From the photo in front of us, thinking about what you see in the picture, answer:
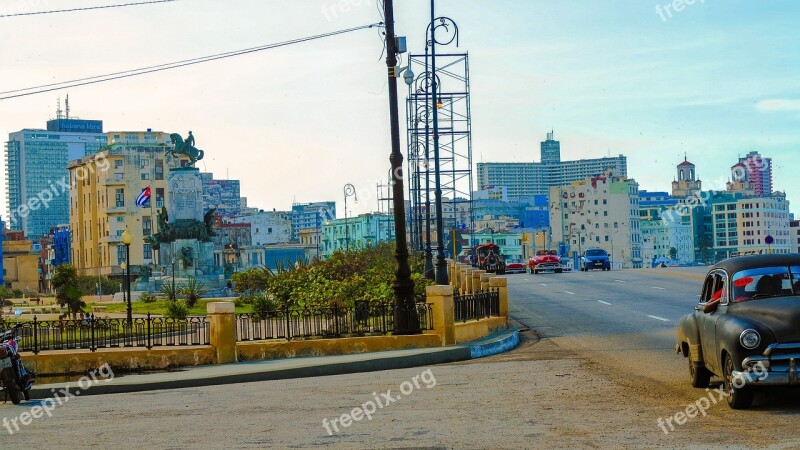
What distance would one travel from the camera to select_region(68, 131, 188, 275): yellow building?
147 metres

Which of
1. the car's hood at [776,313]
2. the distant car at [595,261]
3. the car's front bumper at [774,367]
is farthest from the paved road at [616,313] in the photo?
the distant car at [595,261]

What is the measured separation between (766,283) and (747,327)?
123cm

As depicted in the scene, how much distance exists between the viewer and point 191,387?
19.5 metres

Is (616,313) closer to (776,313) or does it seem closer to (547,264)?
(776,313)

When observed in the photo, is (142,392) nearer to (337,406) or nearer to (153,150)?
(337,406)

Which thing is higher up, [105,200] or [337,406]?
[105,200]

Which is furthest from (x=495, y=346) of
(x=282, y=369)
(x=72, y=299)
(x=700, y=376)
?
(x=72, y=299)

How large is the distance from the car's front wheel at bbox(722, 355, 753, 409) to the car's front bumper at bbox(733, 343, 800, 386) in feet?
0.79

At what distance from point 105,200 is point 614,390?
141m

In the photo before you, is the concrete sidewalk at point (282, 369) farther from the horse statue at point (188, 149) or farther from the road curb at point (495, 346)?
the horse statue at point (188, 149)

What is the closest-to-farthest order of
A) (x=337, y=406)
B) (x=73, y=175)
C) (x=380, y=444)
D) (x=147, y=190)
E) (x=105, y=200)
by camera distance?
(x=380, y=444)
(x=337, y=406)
(x=147, y=190)
(x=105, y=200)
(x=73, y=175)

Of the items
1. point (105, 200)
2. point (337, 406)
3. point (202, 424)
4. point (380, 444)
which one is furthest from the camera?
point (105, 200)

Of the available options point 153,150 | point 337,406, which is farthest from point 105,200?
point 337,406

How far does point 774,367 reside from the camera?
12.0 metres
